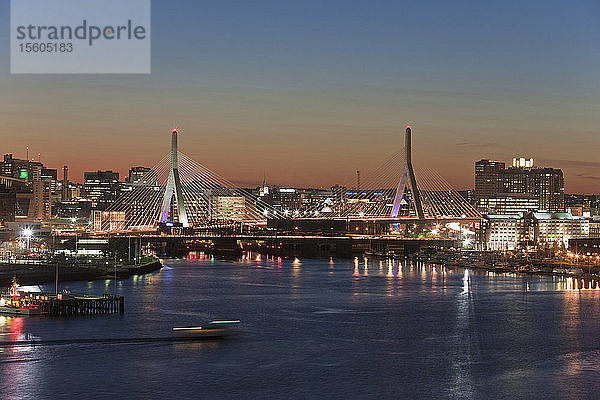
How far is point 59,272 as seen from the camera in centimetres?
3753

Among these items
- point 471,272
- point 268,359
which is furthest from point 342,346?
point 471,272

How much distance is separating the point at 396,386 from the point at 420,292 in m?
16.1

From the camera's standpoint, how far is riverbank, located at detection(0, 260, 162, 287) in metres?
35.1

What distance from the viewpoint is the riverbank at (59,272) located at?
35.1 metres

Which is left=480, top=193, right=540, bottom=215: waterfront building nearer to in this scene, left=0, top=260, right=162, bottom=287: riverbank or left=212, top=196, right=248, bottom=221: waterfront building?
left=212, top=196, right=248, bottom=221: waterfront building

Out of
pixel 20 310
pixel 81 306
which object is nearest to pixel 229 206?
pixel 81 306

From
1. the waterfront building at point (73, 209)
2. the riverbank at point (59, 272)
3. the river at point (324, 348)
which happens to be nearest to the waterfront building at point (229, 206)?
the waterfront building at point (73, 209)

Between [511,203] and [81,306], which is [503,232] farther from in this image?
[81,306]

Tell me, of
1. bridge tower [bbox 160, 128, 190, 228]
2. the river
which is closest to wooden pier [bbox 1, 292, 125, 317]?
the river

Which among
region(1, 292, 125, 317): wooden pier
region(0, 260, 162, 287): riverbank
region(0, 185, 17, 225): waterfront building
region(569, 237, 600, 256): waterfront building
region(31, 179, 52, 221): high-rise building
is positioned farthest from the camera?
region(31, 179, 52, 221): high-rise building

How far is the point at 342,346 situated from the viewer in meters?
21.2

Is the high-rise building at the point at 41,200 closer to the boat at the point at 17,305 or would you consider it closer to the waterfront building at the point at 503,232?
the waterfront building at the point at 503,232

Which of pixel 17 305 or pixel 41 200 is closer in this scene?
pixel 17 305

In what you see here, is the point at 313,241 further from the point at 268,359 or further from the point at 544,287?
the point at 268,359
